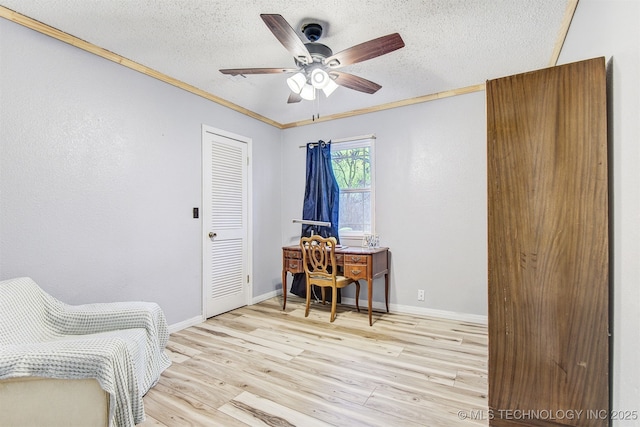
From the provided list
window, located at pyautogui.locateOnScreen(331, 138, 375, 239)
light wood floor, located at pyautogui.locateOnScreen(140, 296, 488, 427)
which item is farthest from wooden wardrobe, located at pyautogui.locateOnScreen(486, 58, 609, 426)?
window, located at pyautogui.locateOnScreen(331, 138, 375, 239)

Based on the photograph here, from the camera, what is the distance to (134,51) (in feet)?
8.30

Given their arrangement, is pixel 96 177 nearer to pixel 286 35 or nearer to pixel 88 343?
pixel 88 343

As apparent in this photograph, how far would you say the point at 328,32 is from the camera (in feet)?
7.43

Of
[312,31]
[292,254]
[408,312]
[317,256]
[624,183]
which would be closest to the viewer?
[624,183]

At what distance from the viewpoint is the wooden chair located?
10.8 ft

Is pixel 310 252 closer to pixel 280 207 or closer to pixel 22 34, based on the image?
pixel 280 207

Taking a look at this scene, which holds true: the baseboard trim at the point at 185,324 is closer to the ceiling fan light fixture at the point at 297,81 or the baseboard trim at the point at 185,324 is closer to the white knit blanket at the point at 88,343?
the white knit blanket at the point at 88,343

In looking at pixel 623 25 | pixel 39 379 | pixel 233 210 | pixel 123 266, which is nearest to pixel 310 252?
pixel 233 210

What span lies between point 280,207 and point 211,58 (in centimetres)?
229

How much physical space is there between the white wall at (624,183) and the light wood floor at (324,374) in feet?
2.65

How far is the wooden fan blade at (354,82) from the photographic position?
7.73 ft

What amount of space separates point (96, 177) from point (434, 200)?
321cm

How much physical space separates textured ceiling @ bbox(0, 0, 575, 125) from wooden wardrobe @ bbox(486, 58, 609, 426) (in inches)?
36.5

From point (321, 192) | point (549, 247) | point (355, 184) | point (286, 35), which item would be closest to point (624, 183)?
point (549, 247)
